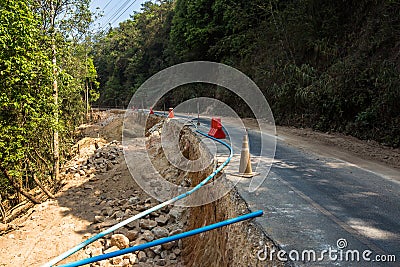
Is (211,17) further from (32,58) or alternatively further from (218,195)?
(218,195)

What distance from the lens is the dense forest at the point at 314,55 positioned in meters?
9.70

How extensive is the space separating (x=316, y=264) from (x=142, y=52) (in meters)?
51.0

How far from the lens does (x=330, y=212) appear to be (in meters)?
3.91

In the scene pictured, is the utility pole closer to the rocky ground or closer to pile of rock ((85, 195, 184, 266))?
the rocky ground

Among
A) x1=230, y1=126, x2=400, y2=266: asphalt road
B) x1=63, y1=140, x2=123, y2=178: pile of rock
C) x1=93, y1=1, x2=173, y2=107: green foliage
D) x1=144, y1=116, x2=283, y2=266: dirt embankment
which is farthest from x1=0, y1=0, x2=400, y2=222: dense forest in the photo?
x1=93, y1=1, x2=173, y2=107: green foliage

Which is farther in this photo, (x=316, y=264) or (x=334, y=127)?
(x=334, y=127)

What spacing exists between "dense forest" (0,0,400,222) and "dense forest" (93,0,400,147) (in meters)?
0.04

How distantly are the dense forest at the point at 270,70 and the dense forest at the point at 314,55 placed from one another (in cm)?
4

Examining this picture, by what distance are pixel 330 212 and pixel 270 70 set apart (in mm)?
14829

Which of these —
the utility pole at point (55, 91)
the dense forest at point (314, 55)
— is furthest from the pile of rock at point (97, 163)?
the dense forest at point (314, 55)

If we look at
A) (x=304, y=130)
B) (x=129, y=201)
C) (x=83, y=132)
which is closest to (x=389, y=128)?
(x=304, y=130)

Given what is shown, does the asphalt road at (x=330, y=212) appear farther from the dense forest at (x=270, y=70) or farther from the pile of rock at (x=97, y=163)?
the pile of rock at (x=97, y=163)

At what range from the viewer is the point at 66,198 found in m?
12.5

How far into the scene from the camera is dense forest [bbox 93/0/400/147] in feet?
31.8
